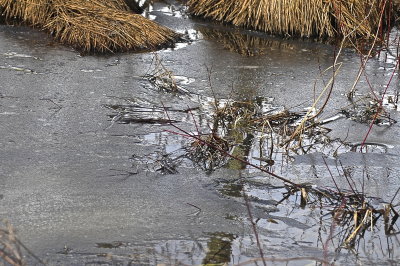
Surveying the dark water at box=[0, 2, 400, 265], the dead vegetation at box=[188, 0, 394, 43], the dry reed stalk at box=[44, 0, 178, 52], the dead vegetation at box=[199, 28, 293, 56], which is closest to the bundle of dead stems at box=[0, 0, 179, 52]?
the dry reed stalk at box=[44, 0, 178, 52]

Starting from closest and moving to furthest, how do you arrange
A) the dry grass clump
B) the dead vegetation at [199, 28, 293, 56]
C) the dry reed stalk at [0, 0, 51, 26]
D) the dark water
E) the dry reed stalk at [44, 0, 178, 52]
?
the dark water → the dry reed stalk at [44, 0, 178, 52] → the dead vegetation at [199, 28, 293, 56] → the dry reed stalk at [0, 0, 51, 26] → the dry grass clump

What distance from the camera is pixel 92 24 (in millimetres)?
6559

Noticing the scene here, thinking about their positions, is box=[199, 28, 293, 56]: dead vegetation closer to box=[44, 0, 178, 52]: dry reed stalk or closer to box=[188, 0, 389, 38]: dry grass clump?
box=[188, 0, 389, 38]: dry grass clump

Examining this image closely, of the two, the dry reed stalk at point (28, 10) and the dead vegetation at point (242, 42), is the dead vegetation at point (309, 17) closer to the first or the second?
the dead vegetation at point (242, 42)

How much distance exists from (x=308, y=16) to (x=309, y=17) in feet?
0.05

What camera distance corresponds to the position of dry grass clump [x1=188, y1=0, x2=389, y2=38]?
23.3 feet

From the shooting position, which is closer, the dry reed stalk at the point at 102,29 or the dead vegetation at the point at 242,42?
the dry reed stalk at the point at 102,29

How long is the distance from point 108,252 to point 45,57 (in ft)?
10.1

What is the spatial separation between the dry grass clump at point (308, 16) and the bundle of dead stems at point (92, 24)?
89 cm

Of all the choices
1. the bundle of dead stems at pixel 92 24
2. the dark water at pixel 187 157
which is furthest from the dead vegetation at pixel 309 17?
Answer: the bundle of dead stems at pixel 92 24

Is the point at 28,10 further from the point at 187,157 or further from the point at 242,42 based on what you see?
the point at 187,157

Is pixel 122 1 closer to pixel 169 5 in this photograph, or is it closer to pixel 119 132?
pixel 169 5

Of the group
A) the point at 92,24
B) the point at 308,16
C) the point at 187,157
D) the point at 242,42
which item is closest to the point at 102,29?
the point at 92,24

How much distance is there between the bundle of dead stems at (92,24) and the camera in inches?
A: 254
